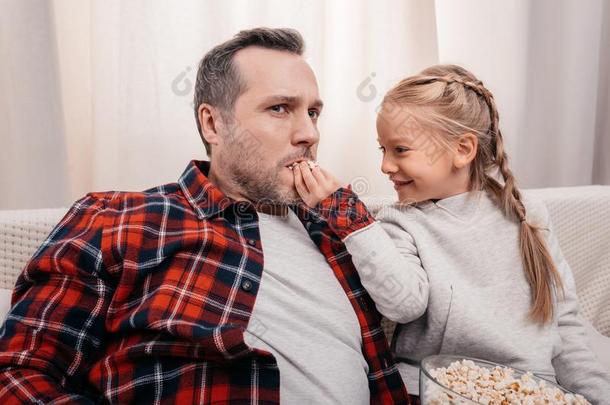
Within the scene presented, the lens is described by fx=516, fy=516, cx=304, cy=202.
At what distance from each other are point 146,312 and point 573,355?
819mm

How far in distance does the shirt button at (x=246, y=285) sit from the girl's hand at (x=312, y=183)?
8.5 inches

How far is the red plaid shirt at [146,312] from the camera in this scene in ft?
2.74

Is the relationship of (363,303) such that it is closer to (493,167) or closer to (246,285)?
(246,285)

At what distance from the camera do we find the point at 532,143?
1752mm

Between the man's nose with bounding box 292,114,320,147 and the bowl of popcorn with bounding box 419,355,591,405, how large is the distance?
20.4 inches

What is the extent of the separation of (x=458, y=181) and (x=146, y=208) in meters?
0.66

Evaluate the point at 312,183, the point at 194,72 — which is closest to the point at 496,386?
the point at 312,183

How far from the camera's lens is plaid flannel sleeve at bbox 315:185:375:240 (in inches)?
39.2

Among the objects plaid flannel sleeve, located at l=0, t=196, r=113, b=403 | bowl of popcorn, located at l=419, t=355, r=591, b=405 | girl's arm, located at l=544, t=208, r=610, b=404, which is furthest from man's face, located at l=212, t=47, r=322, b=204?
girl's arm, located at l=544, t=208, r=610, b=404

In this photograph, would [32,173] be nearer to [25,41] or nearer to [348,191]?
[25,41]

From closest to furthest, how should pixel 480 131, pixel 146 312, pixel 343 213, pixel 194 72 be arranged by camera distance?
pixel 146 312
pixel 343 213
pixel 480 131
pixel 194 72

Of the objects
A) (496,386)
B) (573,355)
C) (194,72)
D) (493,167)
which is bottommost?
(573,355)

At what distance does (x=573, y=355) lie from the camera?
102 centimetres

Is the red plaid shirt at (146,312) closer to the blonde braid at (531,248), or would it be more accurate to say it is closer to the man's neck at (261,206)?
the man's neck at (261,206)
